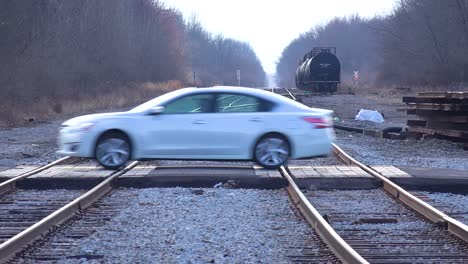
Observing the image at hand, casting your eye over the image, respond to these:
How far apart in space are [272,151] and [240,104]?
98 cm

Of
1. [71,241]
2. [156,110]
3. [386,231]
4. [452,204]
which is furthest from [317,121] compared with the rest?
[71,241]

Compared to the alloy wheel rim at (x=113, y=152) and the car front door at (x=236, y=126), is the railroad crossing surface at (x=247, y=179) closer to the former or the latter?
the alloy wheel rim at (x=113, y=152)

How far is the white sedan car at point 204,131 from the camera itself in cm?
1209

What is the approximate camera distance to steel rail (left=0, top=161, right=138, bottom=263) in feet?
21.6

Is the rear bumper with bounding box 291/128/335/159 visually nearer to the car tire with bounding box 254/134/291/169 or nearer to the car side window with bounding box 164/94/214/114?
the car tire with bounding box 254/134/291/169

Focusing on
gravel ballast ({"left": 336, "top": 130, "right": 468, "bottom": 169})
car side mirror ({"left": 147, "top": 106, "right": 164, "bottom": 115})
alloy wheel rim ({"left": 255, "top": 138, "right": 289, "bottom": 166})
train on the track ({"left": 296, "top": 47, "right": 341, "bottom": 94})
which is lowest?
gravel ballast ({"left": 336, "top": 130, "right": 468, "bottom": 169})

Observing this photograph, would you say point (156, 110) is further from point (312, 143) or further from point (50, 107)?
point (50, 107)

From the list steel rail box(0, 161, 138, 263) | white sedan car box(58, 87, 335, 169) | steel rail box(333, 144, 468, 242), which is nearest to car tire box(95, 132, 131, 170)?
white sedan car box(58, 87, 335, 169)

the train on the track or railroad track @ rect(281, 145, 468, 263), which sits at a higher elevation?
the train on the track

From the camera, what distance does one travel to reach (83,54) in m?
59.3

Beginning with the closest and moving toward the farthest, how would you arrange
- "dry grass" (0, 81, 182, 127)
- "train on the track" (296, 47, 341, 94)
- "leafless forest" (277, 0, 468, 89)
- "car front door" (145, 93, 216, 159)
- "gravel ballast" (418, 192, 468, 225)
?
"gravel ballast" (418, 192, 468, 225) < "car front door" (145, 93, 216, 159) < "dry grass" (0, 81, 182, 127) < "train on the track" (296, 47, 341, 94) < "leafless forest" (277, 0, 468, 89)

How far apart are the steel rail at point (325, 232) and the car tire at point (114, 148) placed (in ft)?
9.98

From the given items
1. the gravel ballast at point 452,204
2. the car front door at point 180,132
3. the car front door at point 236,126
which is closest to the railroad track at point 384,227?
the gravel ballast at point 452,204

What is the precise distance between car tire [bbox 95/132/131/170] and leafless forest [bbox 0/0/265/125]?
1739 centimetres
